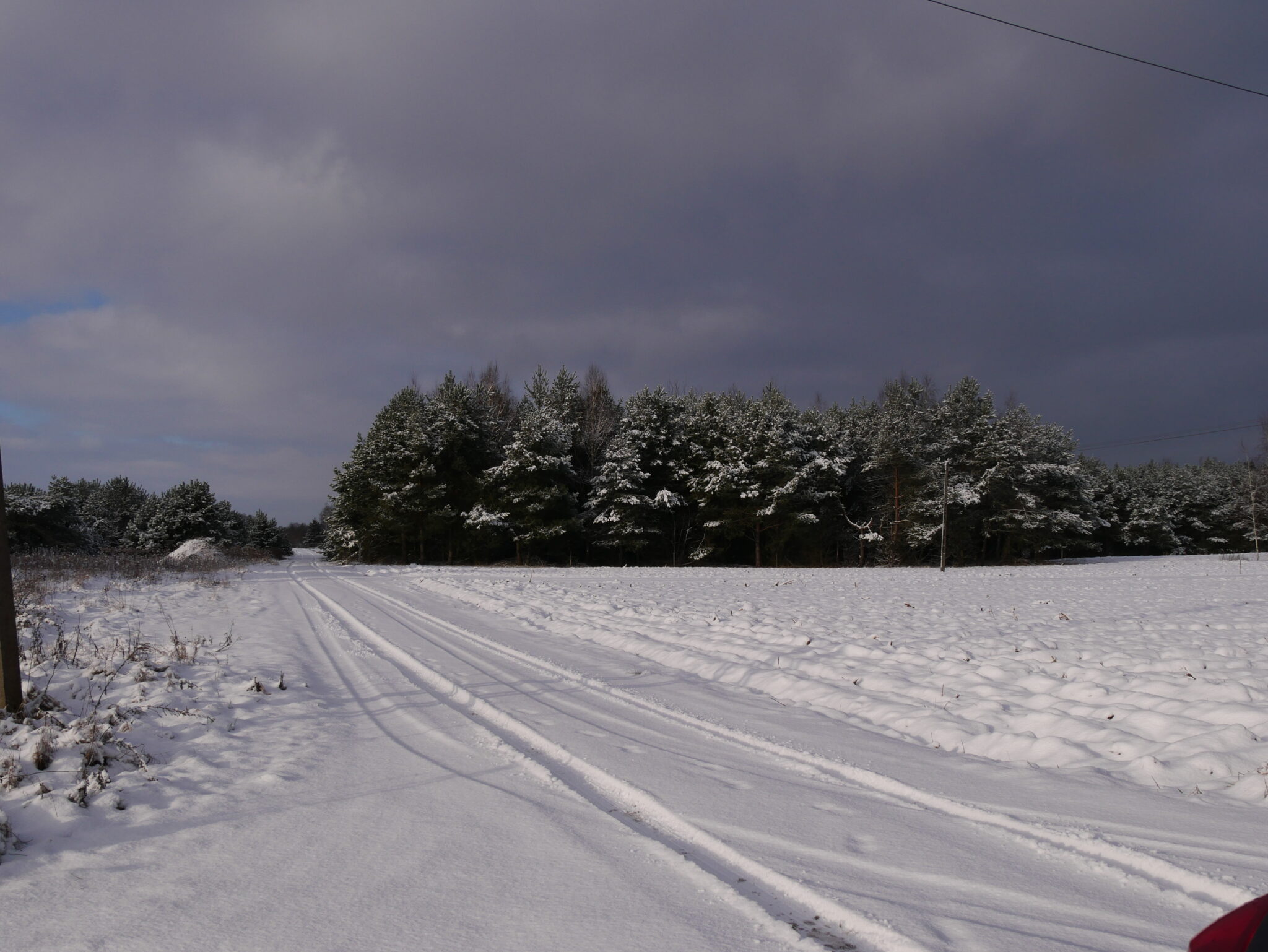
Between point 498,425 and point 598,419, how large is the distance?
7135 mm

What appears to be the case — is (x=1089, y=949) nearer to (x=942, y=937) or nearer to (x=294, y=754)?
(x=942, y=937)

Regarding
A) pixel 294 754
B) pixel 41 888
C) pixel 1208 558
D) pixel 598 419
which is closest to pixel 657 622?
pixel 294 754

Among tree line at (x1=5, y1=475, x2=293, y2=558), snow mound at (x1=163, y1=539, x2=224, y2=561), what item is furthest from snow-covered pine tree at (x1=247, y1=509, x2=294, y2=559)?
snow mound at (x1=163, y1=539, x2=224, y2=561)

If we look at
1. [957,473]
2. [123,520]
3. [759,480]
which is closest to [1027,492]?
[957,473]

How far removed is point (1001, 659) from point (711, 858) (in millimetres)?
6493

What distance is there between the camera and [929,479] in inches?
1697

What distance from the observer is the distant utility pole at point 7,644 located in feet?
15.5

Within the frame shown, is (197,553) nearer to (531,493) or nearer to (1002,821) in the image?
(531,493)

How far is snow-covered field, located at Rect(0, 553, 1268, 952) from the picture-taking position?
271cm

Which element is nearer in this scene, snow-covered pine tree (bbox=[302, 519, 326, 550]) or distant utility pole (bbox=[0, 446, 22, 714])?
distant utility pole (bbox=[0, 446, 22, 714])

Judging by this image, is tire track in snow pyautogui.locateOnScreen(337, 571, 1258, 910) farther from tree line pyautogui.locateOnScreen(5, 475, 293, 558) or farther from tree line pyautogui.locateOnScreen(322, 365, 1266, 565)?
tree line pyautogui.locateOnScreen(322, 365, 1266, 565)

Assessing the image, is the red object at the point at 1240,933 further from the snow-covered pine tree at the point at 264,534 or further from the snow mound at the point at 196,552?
the snow-covered pine tree at the point at 264,534

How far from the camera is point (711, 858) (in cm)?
322

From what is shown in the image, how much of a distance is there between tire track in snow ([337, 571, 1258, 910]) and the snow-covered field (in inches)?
0.8
